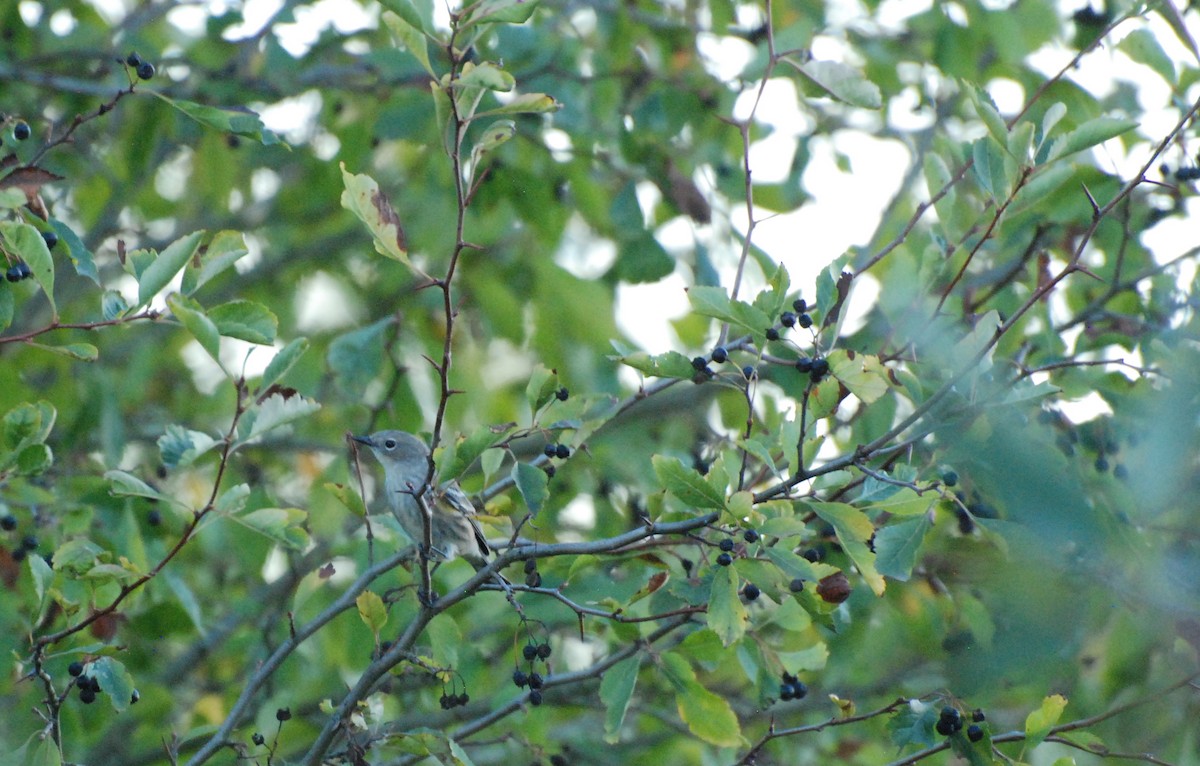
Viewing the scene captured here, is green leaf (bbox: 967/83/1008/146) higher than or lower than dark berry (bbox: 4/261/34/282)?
higher

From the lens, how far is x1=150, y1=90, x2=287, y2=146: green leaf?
3754 mm

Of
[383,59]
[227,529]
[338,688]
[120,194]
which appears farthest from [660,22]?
[338,688]

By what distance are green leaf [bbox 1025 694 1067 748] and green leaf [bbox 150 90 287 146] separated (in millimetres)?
2879

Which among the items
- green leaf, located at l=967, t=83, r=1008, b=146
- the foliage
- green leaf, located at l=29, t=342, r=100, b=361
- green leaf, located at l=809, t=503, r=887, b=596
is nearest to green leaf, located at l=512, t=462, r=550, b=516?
the foliage

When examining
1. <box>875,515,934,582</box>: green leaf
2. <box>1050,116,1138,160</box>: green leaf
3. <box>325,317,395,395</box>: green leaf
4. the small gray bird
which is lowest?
the small gray bird

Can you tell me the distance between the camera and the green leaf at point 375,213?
10.8 feet

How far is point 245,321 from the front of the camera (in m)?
3.37

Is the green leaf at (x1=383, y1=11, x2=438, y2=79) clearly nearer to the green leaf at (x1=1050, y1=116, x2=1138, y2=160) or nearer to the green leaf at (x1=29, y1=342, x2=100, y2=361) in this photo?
the green leaf at (x1=29, y1=342, x2=100, y2=361)

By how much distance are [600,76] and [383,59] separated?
1.13 m

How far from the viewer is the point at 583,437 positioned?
3945 millimetres

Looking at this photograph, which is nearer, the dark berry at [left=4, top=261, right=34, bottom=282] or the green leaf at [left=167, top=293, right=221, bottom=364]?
the green leaf at [left=167, top=293, right=221, bottom=364]

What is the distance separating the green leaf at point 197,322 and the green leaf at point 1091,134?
7.70 ft

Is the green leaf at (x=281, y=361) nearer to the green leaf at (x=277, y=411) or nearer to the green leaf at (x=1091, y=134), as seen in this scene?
the green leaf at (x=277, y=411)

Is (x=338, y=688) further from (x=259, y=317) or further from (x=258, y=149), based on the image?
(x=259, y=317)
